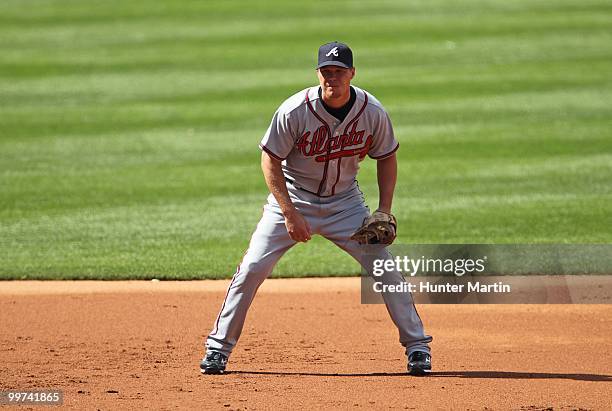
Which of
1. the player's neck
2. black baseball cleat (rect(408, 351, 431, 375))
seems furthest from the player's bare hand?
black baseball cleat (rect(408, 351, 431, 375))

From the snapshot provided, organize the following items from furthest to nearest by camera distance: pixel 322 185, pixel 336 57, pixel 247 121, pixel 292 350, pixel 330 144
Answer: pixel 247 121
pixel 292 350
pixel 322 185
pixel 330 144
pixel 336 57

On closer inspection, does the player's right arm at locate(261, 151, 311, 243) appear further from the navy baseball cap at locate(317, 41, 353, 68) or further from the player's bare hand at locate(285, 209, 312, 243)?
the navy baseball cap at locate(317, 41, 353, 68)

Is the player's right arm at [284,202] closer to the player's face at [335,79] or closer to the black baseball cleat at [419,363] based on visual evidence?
the player's face at [335,79]

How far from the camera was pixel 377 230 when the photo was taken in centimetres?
593

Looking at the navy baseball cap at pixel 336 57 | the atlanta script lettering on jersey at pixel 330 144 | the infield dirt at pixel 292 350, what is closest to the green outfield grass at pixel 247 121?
the infield dirt at pixel 292 350

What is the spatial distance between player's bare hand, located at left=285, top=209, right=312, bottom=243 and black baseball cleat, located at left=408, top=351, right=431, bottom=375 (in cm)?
89

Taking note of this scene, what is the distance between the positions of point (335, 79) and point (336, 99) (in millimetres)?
114

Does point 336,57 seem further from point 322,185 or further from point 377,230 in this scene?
point 377,230

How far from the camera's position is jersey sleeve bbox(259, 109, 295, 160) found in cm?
590

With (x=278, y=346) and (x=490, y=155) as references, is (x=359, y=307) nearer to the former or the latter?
(x=278, y=346)

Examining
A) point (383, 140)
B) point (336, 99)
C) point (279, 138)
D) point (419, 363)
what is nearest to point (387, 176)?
point (383, 140)

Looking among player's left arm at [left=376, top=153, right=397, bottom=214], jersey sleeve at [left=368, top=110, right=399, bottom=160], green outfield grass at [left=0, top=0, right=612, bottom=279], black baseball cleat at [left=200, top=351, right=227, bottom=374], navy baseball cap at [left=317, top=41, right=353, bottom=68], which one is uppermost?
green outfield grass at [left=0, top=0, right=612, bottom=279]

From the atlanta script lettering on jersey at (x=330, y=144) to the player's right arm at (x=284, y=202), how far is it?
18cm

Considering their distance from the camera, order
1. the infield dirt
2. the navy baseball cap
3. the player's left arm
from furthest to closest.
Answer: the player's left arm → the navy baseball cap → the infield dirt
